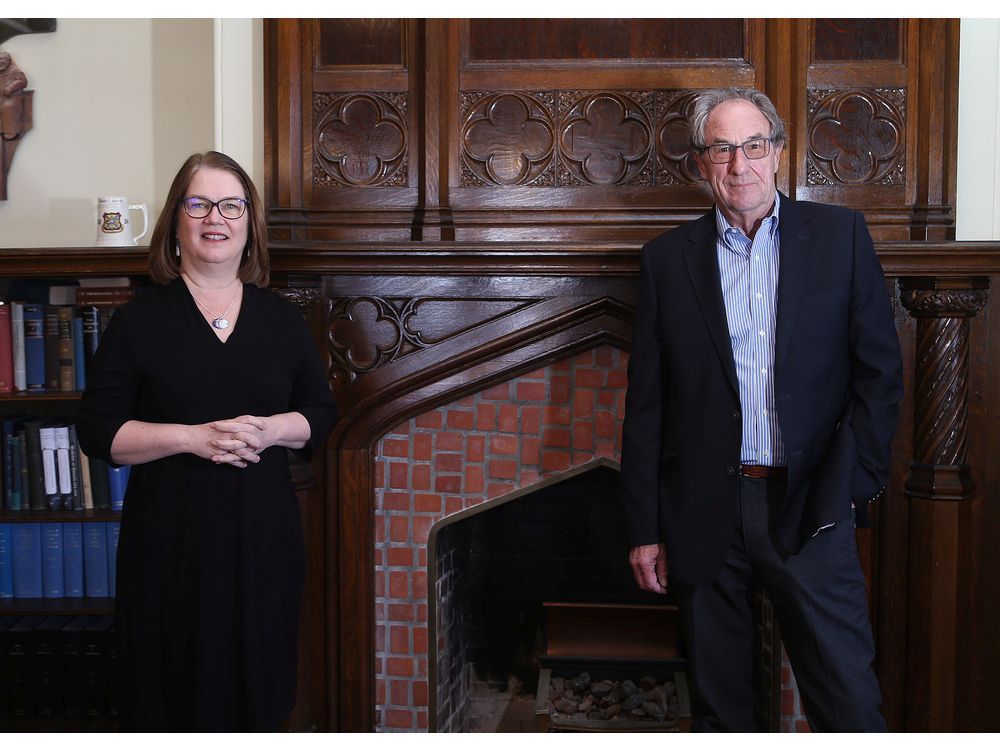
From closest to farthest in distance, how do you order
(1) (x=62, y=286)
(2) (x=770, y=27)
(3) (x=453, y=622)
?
1. (2) (x=770, y=27)
2. (1) (x=62, y=286)
3. (3) (x=453, y=622)

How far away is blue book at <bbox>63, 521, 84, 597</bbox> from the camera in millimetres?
2834

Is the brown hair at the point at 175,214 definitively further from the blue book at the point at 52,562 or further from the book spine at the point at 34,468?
the blue book at the point at 52,562

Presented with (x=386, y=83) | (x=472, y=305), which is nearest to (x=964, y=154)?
(x=472, y=305)

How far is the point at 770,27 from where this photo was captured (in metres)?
2.61

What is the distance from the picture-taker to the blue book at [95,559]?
9.30 ft

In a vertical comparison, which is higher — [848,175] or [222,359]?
[848,175]

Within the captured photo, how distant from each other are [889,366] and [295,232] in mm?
1593

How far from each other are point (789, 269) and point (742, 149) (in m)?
0.28

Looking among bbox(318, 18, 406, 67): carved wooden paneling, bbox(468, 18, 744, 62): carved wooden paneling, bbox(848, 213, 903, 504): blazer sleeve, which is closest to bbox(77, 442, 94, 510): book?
bbox(318, 18, 406, 67): carved wooden paneling

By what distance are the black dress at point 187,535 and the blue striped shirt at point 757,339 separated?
983 millimetres

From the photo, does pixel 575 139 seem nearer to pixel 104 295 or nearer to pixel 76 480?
pixel 104 295

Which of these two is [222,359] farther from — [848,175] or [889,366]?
[848,175]

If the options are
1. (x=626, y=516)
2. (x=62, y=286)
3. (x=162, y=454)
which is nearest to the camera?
(x=162, y=454)

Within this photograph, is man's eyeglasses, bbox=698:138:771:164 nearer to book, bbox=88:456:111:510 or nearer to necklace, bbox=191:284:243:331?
necklace, bbox=191:284:243:331
